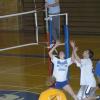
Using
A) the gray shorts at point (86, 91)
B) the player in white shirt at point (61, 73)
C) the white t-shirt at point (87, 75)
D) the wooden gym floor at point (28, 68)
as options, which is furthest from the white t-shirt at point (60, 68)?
the wooden gym floor at point (28, 68)

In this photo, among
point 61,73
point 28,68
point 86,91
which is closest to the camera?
point 86,91

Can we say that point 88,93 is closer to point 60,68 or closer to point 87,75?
point 87,75

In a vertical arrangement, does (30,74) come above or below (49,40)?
below

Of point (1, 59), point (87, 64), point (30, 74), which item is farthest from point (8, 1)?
point (87, 64)

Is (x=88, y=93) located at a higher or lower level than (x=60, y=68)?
lower

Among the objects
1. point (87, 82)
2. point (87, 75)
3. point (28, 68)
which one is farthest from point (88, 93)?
point (28, 68)

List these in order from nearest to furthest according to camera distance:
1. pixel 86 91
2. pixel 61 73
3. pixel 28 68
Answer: pixel 86 91 → pixel 61 73 → pixel 28 68

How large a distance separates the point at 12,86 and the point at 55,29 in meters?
1.69

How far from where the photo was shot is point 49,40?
9.52 meters

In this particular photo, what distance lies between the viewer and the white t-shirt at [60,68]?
8.52 m

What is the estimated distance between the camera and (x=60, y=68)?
8.59 m

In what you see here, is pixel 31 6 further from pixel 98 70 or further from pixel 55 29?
pixel 98 70

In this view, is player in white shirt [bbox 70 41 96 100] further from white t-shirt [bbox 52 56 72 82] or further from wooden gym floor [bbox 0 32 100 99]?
wooden gym floor [bbox 0 32 100 99]

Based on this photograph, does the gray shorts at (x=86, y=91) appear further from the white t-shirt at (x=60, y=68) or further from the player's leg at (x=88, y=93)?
the white t-shirt at (x=60, y=68)
